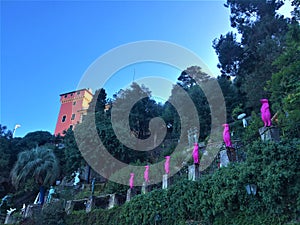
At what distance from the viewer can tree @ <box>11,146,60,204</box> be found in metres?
14.2

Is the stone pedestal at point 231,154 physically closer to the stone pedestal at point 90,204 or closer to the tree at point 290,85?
the tree at point 290,85

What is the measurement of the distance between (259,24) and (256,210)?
13522mm

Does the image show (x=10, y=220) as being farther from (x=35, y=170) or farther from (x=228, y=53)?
(x=228, y=53)

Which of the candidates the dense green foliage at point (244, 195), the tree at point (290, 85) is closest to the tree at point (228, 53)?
the tree at point (290, 85)

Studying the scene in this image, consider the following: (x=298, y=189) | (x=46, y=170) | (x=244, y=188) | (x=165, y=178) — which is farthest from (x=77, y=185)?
(x=298, y=189)

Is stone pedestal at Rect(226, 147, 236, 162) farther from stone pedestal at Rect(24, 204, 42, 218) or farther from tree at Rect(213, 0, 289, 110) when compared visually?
stone pedestal at Rect(24, 204, 42, 218)

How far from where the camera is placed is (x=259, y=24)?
15344mm

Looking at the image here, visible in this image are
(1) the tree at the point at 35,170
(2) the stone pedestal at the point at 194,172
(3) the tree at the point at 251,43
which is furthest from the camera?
(1) the tree at the point at 35,170

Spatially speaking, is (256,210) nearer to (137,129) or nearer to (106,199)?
(106,199)

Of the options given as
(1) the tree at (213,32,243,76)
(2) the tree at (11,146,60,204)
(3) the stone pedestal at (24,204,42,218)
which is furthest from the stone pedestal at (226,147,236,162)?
(1) the tree at (213,32,243,76)

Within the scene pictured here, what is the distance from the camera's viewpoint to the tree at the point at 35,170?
1416 centimetres

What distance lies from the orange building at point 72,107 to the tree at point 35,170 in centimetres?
1590

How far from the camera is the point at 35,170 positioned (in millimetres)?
14250

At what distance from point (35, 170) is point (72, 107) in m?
18.6
